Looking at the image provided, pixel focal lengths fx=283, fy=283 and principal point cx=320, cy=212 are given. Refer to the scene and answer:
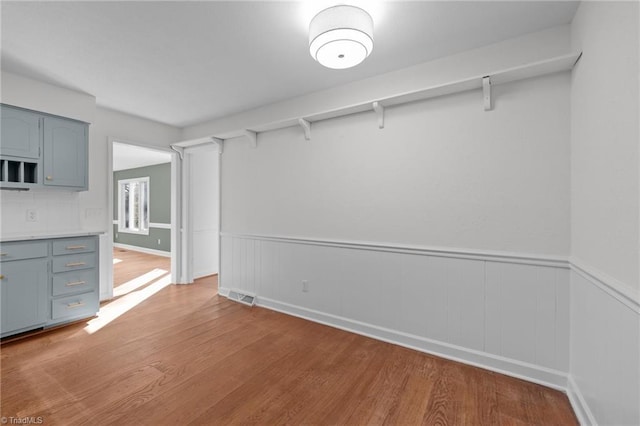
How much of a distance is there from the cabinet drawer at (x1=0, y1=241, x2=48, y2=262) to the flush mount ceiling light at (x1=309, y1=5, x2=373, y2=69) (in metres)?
3.13

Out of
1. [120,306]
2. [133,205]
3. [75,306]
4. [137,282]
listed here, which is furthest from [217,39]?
[133,205]

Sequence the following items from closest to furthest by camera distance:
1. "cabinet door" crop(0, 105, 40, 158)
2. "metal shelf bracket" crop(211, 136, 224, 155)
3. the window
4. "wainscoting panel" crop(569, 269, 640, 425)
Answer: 1. "wainscoting panel" crop(569, 269, 640, 425)
2. "cabinet door" crop(0, 105, 40, 158)
3. "metal shelf bracket" crop(211, 136, 224, 155)
4. the window

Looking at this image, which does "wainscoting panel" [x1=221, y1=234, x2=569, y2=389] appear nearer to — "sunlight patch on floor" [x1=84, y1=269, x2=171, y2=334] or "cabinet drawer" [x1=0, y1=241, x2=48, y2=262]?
"sunlight patch on floor" [x1=84, y1=269, x2=171, y2=334]

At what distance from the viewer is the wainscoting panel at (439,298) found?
203 cm

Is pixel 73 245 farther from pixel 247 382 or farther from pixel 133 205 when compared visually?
pixel 133 205

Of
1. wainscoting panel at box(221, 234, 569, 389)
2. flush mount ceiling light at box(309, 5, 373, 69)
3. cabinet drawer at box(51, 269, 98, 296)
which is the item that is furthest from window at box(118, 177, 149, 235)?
flush mount ceiling light at box(309, 5, 373, 69)

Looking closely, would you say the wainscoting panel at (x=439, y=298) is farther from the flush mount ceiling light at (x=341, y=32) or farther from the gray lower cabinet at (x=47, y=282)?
the gray lower cabinet at (x=47, y=282)

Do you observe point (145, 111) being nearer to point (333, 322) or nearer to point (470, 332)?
point (333, 322)

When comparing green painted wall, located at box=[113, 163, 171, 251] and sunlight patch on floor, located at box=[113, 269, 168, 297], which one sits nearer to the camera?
sunlight patch on floor, located at box=[113, 269, 168, 297]

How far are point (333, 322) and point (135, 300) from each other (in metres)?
2.67

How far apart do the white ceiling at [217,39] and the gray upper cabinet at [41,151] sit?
1.43ft

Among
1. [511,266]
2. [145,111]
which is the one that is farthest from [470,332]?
[145,111]

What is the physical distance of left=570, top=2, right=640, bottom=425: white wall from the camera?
1.19 metres

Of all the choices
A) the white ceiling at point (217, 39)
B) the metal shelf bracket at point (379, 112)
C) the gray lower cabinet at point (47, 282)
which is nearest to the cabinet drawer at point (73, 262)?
the gray lower cabinet at point (47, 282)
